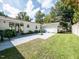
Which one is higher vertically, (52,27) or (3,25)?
(3,25)

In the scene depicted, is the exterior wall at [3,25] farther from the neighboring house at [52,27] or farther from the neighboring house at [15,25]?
the neighboring house at [52,27]

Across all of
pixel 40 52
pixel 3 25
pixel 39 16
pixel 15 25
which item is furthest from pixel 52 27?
pixel 40 52

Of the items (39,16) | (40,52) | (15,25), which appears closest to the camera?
(40,52)

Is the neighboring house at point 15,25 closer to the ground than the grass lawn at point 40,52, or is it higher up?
higher up

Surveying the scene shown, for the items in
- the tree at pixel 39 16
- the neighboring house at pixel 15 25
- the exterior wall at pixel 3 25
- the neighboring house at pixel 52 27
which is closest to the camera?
the exterior wall at pixel 3 25

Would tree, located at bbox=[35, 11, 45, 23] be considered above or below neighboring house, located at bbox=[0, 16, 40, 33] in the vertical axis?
above

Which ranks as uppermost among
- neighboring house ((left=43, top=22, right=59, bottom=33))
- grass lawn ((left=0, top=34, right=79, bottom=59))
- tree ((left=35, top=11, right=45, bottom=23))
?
tree ((left=35, top=11, right=45, bottom=23))

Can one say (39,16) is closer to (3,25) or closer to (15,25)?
(15,25)

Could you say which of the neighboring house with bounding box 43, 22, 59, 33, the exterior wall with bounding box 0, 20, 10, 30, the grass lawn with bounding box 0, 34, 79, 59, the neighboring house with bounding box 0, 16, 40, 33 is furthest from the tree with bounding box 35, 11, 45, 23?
the grass lawn with bounding box 0, 34, 79, 59

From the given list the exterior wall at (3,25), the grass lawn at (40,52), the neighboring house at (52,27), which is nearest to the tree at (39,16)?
the neighboring house at (52,27)

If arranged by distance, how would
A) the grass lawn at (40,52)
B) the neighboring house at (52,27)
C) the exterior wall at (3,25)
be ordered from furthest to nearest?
the neighboring house at (52,27), the exterior wall at (3,25), the grass lawn at (40,52)

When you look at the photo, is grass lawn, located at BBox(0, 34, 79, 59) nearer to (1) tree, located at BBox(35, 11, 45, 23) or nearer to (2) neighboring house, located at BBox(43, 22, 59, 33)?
(2) neighboring house, located at BBox(43, 22, 59, 33)

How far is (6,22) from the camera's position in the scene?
18.1m

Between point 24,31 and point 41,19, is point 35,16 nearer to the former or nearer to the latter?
point 41,19
